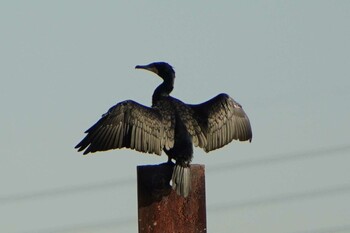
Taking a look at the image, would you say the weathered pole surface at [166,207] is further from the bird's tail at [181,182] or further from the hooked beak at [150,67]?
the hooked beak at [150,67]

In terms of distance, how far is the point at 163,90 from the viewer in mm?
11742

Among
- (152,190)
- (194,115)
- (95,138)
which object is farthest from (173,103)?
(152,190)

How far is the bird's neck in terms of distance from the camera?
459 inches

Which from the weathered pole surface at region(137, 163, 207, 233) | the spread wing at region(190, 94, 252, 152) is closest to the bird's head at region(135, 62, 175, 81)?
the spread wing at region(190, 94, 252, 152)

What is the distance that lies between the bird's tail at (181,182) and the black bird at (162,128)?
49cm

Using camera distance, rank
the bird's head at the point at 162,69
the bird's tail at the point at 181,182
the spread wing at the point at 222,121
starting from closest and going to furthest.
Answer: the bird's tail at the point at 181,182 → the spread wing at the point at 222,121 → the bird's head at the point at 162,69

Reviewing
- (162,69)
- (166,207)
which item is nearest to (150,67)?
(162,69)

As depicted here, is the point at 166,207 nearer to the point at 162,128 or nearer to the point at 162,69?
the point at 162,128

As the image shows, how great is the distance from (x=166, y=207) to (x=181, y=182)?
1.69 ft

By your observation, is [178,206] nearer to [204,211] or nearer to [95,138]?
[204,211]

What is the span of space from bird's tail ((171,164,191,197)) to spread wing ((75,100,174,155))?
3.98ft

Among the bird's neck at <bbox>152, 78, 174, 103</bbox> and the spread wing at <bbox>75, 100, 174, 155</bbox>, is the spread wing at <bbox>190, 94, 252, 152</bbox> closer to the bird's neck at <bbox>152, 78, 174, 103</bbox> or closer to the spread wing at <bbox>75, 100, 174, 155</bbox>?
the bird's neck at <bbox>152, 78, 174, 103</bbox>

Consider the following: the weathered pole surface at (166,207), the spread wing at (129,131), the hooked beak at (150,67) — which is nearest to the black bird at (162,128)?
the spread wing at (129,131)

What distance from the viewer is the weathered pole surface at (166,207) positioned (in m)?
7.86
